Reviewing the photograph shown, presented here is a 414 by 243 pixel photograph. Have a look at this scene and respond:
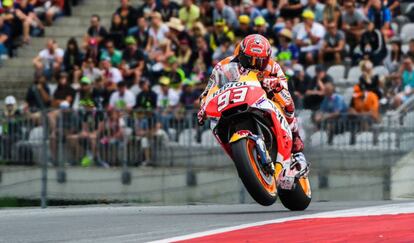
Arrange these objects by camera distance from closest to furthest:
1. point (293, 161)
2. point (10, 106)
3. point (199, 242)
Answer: point (199, 242)
point (293, 161)
point (10, 106)

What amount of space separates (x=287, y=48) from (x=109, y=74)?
10.7 feet

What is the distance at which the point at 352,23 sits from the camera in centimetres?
2166

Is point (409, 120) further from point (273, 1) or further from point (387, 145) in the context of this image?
point (273, 1)

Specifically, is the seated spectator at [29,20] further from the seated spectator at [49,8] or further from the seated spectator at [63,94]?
the seated spectator at [63,94]

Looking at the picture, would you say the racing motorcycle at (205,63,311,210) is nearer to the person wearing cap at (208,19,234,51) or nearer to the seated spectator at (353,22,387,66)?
the seated spectator at (353,22,387,66)

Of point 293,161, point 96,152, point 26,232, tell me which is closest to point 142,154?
point 96,152

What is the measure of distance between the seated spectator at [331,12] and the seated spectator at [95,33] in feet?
14.8

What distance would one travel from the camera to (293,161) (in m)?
12.2

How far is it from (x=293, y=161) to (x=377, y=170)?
19.0 ft

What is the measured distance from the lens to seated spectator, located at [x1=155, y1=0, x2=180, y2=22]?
79.8 ft

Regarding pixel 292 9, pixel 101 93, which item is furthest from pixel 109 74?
pixel 292 9

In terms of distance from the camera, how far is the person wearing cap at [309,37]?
21703mm

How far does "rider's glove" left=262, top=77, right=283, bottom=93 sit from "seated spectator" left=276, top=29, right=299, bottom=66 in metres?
9.37

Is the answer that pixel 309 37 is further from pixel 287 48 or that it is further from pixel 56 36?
pixel 56 36
